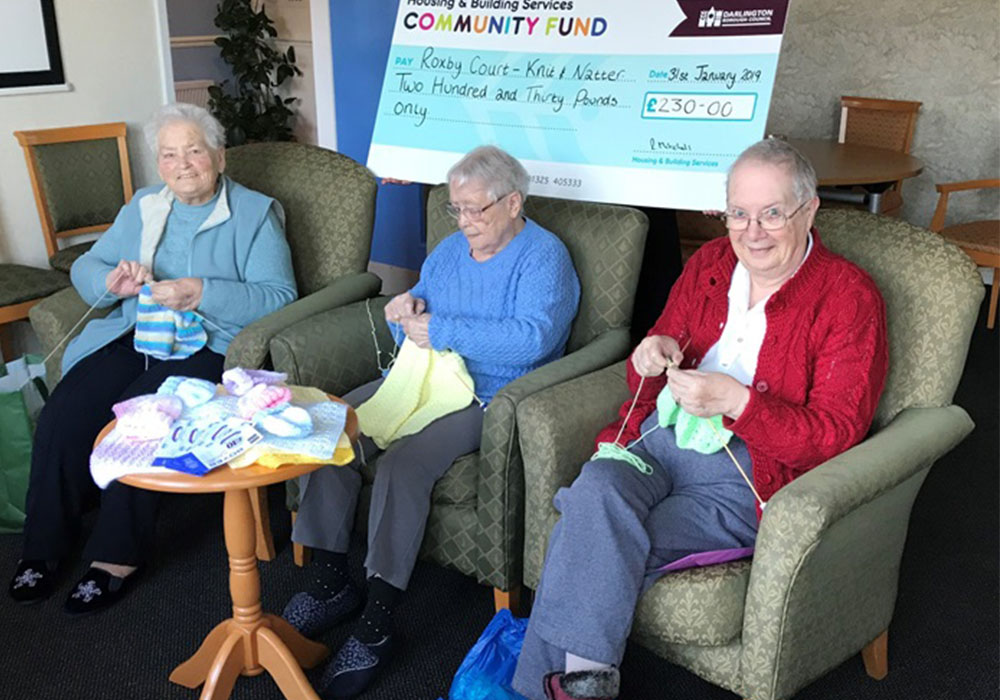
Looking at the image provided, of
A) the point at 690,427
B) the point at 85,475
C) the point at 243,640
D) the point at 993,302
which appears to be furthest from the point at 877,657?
the point at 993,302

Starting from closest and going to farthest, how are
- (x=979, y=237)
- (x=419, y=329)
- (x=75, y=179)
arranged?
(x=419, y=329), (x=75, y=179), (x=979, y=237)

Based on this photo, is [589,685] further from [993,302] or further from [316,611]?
[993,302]

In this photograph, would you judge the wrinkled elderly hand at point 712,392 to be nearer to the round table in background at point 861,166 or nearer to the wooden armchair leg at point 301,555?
the wooden armchair leg at point 301,555

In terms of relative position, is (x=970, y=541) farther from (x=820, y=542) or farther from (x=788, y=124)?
(x=788, y=124)

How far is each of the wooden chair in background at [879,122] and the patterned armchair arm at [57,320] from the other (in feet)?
12.0

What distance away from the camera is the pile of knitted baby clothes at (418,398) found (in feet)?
7.54

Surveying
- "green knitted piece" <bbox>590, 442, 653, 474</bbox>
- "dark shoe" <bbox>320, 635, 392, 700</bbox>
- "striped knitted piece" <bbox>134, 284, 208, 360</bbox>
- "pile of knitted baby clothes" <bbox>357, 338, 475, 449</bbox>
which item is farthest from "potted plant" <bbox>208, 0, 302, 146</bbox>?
"green knitted piece" <bbox>590, 442, 653, 474</bbox>

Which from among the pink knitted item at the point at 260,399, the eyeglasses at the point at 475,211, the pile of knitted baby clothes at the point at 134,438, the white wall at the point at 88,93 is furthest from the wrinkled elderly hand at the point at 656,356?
the white wall at the point at 88,93

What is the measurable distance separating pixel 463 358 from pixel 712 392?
2.33ft

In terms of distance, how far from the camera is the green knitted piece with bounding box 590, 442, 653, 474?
197 centimetres

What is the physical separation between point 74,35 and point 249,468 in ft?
8.37

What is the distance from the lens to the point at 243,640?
6.77ft

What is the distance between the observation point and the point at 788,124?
5.53 metres

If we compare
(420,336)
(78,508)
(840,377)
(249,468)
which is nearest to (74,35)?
(78,508)
